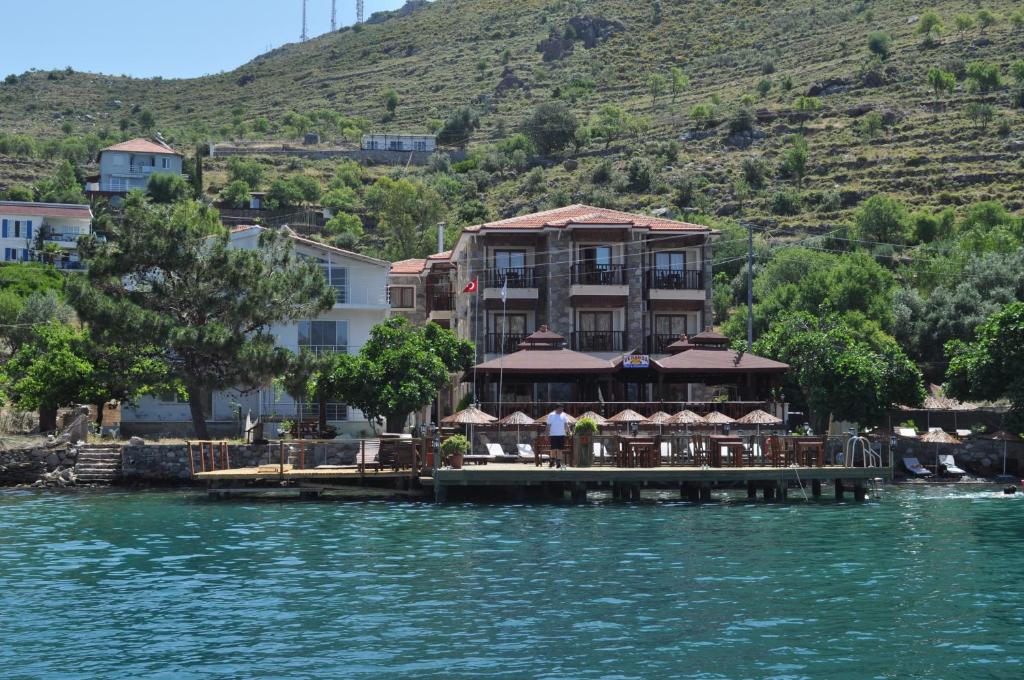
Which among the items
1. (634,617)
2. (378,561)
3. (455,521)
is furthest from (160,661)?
(455,521)

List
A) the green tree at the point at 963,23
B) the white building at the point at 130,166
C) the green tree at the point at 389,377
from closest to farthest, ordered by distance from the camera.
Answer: the green tree at the point at 389,377
the white building at the point at 130,166
the green tree at the point at 963,23

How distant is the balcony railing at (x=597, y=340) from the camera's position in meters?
64.1

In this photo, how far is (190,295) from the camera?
53.0 metres

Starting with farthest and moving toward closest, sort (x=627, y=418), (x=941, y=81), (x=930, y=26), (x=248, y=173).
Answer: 1. (x=930, y=26)
2. (x=248, y=173)
3. (x=941, y=81)
4. (x=627, y=418)

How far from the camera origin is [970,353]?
56.0m

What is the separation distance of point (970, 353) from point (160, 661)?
4346 cm

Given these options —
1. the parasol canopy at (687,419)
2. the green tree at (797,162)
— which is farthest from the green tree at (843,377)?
the green tree at (797,162)

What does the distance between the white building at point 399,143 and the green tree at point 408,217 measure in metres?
41.8

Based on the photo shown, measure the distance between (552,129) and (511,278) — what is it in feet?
258

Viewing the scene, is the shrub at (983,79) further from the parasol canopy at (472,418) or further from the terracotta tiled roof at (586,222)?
the parasol canopy at (472,418)

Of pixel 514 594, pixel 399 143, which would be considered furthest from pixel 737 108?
pixel 514 594

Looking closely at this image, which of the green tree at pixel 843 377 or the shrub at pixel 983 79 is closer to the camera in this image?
the green tree at pixel 843 377

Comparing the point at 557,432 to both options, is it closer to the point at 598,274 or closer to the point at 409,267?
the point at 598,274

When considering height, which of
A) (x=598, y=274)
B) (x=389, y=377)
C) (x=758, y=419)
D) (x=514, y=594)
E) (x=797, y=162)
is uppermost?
(x=797, y=162)
